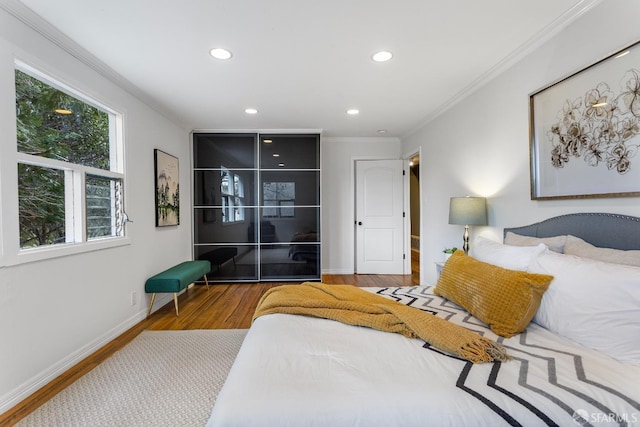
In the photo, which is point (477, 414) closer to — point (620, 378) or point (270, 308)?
point (620, 378)

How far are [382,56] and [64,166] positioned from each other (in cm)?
261

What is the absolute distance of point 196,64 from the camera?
232cm

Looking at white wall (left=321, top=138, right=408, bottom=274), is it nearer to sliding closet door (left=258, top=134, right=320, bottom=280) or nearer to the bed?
sliding closet door (left=258, top=134, right=320, bottom=280)

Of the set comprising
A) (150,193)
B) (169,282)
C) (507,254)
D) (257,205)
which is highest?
(150,193)

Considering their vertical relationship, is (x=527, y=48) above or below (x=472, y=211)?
above

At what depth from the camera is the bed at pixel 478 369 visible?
84cm

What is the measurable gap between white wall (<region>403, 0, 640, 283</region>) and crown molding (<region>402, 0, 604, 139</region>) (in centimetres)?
3

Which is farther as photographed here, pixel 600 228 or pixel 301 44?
pixel 301 44

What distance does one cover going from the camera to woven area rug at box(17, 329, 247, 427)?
5.03 ft

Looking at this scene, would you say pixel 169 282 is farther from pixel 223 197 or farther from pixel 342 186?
pixel 342 186

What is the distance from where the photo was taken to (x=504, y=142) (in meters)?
2.36

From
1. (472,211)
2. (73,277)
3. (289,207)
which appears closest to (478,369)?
(472,211)

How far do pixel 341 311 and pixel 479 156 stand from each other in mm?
2187

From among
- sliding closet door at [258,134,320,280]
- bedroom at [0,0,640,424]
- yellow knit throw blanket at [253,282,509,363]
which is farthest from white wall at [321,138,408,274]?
yellow knit throw blanket at [253,282,509,363]
